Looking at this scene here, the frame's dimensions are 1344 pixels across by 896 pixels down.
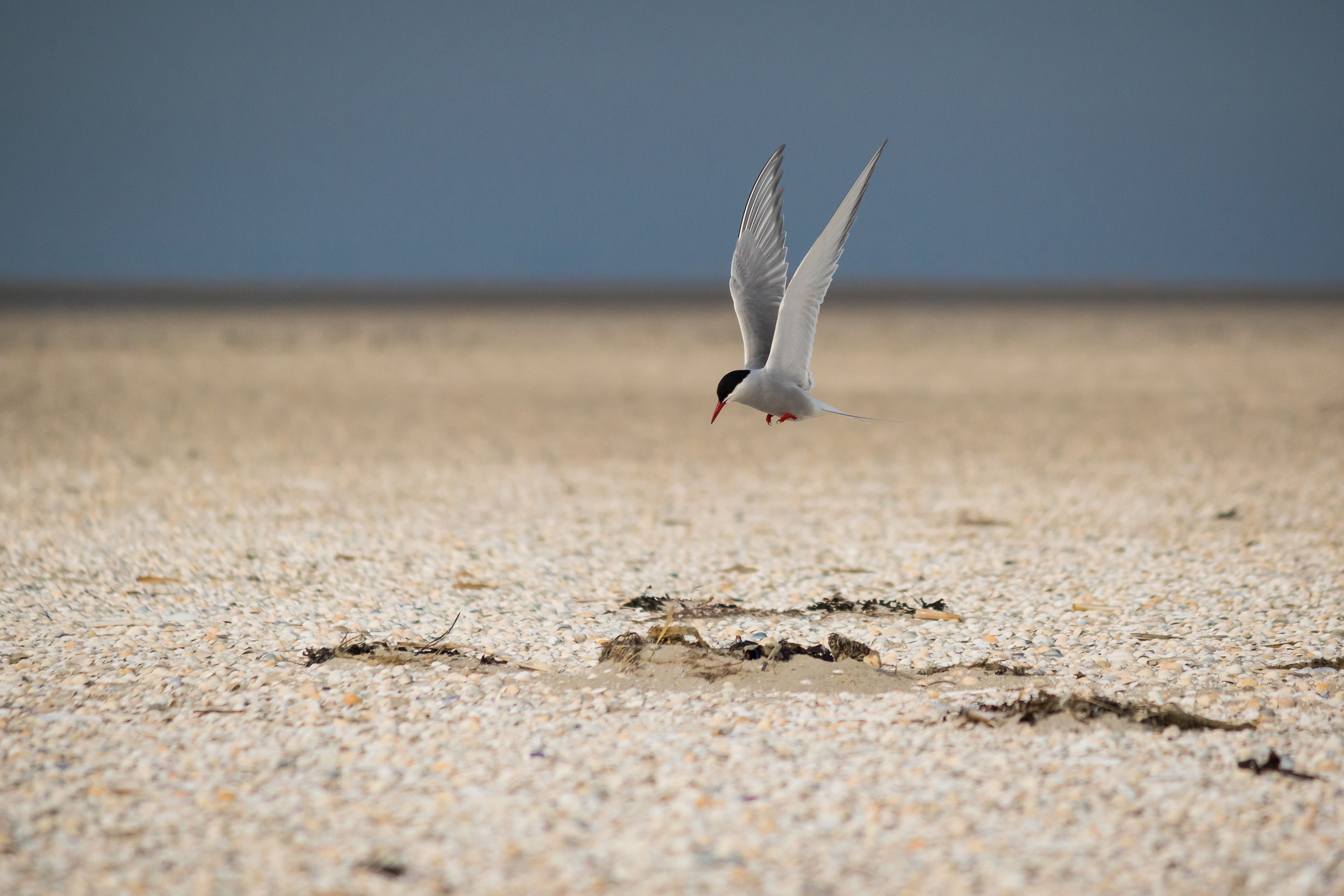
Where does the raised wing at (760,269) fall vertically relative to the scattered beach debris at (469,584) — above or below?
above

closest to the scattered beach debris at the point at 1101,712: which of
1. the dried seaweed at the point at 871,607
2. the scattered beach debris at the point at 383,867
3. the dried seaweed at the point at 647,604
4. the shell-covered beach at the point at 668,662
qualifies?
the shell-covered beach at the point at 668,662

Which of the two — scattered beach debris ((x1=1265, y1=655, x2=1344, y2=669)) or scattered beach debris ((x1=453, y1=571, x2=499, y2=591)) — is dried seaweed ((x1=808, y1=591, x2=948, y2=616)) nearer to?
scattered beach debris ((x1=1265, y1=655, x2=1344, y2=669))

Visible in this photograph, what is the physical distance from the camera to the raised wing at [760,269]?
21.0 feet

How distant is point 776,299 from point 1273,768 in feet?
11.0

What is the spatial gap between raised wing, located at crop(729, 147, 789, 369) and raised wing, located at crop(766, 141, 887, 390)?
268 millimetres

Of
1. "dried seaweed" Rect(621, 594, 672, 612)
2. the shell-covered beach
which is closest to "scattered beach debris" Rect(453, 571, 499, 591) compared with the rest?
the shell-covered beach

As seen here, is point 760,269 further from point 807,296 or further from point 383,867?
point 383,867

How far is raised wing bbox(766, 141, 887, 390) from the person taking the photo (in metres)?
5.88

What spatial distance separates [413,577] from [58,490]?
20.2 ft

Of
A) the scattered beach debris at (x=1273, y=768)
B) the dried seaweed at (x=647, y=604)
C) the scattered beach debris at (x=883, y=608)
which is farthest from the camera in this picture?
the dried seaweed at (x=647, y=604)

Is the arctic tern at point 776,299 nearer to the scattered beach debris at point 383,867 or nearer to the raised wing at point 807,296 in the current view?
the raised wing at point 807,296

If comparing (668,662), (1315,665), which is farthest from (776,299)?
(1315,665)

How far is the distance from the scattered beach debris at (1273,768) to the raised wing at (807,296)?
2.79 metres

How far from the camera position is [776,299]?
6.43 metres
